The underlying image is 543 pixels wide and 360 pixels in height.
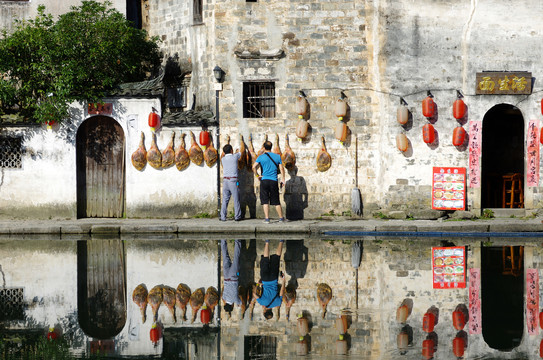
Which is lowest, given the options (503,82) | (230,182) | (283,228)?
(283,228)

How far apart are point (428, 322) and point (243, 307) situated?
84.0 inches

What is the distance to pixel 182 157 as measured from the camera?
20.1 meters

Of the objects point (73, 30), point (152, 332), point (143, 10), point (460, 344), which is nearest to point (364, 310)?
point (460, 344)

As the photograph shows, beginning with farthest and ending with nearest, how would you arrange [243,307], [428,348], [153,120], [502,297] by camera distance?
[153,120] → [502,297] → [243,307] → [428,348]

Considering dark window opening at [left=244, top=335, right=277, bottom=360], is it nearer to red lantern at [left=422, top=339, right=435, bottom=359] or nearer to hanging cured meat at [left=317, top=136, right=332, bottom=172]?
red lantern at [left=422, top=339, right=435, bottom=359]

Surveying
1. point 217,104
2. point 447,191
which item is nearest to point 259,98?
point 217,104

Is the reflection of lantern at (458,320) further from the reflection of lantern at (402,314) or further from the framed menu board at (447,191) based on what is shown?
the framed menu board at (447,191)

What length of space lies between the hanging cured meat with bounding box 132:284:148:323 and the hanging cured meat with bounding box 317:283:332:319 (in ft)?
6.76

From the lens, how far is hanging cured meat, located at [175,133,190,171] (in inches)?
791

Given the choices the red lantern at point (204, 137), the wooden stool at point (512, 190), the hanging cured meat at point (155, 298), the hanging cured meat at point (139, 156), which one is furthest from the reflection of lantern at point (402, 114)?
the hanging cured meat at point (155, 298)

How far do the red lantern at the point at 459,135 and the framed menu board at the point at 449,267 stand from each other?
186 inches

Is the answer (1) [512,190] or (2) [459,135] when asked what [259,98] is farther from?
(1) [512,190]

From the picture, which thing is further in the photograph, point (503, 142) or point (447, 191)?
point (503, 142)

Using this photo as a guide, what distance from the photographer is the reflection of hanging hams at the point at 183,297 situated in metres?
9.93
